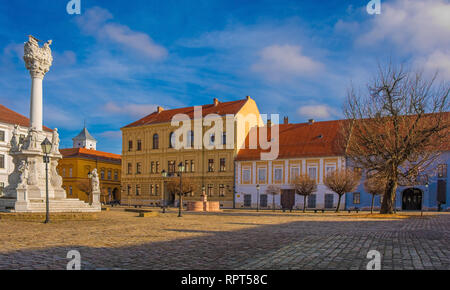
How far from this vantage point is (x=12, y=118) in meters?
51.0

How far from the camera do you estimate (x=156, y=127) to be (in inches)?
2303

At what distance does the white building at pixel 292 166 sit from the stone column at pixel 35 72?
28.4m

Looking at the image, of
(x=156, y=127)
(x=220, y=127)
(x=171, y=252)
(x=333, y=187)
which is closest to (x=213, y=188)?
(x=220, y=127)

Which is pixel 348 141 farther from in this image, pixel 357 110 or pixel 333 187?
pixel 333 187

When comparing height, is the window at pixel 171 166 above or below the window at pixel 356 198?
above

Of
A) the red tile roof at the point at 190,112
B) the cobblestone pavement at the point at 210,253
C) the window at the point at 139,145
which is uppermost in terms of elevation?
the red tile roof at the point at 190,112

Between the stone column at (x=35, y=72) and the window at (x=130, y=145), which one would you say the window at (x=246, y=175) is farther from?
the stone column at (x=35, y=72)

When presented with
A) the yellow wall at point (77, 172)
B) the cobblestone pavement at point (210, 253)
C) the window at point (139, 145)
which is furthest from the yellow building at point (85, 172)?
the cobblestone pavement at point (210, 253)

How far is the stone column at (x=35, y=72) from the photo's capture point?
23812 millimetres

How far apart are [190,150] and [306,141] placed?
54.7 ft

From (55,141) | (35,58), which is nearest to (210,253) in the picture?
(55,141)
